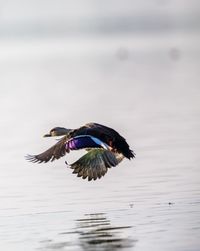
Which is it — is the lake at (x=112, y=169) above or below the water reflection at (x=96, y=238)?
above

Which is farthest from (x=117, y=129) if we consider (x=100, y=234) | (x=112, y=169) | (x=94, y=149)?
(x=100, y=234)

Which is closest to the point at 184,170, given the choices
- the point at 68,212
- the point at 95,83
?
the point at 68,212

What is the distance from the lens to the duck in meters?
11.8

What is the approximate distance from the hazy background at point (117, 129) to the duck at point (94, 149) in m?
0.32

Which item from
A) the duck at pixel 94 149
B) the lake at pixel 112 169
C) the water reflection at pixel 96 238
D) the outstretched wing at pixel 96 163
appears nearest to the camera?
the water reflection at pixel 96 238

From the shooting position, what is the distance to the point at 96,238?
10.6 meters

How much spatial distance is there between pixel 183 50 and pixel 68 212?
65.5ft

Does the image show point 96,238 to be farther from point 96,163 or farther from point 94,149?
point 94,149

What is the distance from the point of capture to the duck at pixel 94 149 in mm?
11758

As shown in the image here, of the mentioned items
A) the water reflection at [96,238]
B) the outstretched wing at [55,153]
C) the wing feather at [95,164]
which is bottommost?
the water reflection at [96,238]

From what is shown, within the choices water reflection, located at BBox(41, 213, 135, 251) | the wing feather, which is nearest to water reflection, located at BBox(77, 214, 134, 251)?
water reflection, located at BBox(41, 213, 135, 251)

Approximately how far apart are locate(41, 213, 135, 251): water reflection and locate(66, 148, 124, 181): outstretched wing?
65 centimetres

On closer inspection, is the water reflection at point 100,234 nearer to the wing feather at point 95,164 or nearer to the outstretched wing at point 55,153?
the wing feather at point 95,164

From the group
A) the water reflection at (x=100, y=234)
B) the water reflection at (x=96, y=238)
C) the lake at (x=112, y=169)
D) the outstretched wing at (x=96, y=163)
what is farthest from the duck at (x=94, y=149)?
the water reflection at (x=96, y=238)
